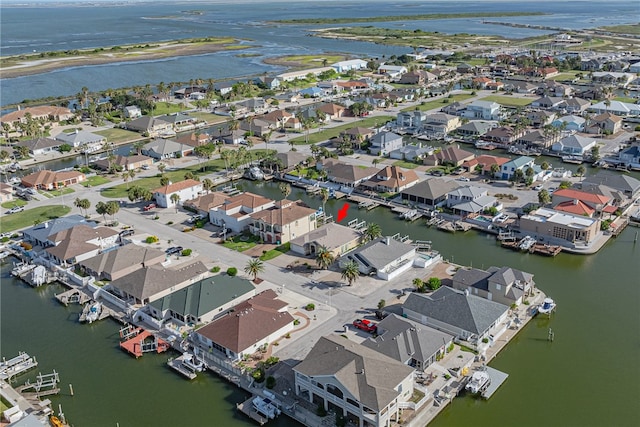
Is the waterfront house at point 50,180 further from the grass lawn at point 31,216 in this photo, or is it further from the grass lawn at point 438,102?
the grass lawn at point 438,102

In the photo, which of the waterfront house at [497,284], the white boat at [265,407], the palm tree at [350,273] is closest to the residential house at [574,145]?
the waterfront house at [497,284]

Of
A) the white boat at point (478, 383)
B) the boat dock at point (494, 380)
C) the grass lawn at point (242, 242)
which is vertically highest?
the white boat at point (478, 383)

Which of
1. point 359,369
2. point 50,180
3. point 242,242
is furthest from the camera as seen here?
point 50,180

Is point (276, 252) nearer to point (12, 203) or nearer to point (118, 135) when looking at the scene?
point (12, 203)

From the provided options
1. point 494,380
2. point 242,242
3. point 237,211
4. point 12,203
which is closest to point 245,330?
point 494,380

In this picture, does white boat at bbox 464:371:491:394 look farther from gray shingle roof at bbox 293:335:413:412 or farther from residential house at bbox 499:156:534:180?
residential house at bbox 499:156:534:180

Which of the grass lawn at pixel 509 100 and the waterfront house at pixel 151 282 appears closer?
the waterfront house at pixel 151 282
